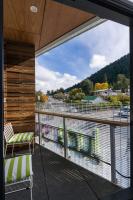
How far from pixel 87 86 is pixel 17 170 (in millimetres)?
1562

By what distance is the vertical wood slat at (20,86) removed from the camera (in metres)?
3.83

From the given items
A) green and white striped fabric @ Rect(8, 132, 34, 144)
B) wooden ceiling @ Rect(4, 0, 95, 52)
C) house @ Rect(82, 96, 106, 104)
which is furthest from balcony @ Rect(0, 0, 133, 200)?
green and white striped fabric @ Rect(8, 132, 34, 144)

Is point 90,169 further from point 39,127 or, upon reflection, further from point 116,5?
point 116,5

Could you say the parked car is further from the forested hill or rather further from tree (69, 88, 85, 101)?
tree (69, 88, 85, 101)

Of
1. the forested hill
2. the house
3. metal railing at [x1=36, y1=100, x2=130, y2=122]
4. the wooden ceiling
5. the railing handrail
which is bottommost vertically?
the railing handrail

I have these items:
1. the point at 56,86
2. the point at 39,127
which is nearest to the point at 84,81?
the point at 56,86

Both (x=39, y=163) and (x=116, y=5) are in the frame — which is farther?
(x=39, y=163)

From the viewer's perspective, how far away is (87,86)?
2750 mm

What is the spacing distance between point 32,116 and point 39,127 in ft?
1.14

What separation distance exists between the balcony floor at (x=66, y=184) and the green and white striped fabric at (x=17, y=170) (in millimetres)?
442

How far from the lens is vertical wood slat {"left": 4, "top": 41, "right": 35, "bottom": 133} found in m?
3.83

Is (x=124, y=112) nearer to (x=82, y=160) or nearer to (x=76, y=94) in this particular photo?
(x=76, y=94)

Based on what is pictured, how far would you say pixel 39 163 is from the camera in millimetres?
3043

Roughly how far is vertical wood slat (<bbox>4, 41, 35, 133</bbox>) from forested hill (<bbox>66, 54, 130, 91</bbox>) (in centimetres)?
189
